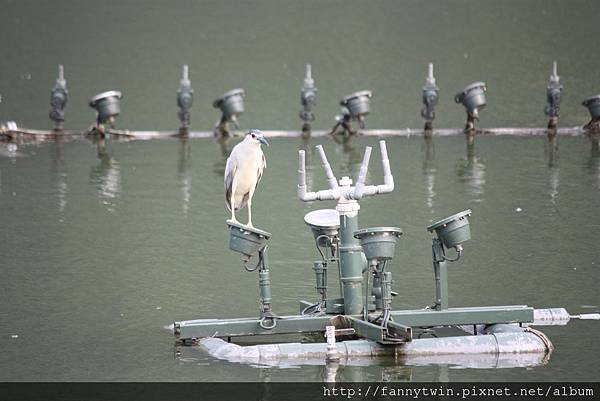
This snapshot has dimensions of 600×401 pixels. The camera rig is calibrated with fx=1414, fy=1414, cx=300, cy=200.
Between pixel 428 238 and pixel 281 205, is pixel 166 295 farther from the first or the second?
pixel 281 205

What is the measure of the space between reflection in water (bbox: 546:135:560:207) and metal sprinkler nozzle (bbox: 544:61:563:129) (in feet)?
1.73

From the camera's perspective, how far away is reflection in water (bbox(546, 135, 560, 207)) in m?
19.1

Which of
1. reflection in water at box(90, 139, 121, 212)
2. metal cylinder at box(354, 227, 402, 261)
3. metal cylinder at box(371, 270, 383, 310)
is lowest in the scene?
metal cylinder at box(371, 270, 383, 310)

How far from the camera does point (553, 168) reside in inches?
840

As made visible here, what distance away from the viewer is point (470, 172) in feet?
69.1

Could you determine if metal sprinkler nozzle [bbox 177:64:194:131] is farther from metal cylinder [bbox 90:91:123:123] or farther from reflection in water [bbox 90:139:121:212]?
reflection in water [bbox 90:139:121:212]

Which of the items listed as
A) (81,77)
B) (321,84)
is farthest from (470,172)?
(81,77)

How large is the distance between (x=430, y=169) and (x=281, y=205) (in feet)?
12.2

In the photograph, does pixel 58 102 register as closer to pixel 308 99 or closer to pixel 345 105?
pixel 308 99

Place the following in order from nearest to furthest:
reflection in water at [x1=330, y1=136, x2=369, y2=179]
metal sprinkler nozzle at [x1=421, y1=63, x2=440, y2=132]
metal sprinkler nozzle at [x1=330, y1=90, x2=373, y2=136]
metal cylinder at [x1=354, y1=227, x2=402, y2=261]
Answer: metal cylinder at [x1=354, y1=227, x2=402, y2=261] < reflection in water at [x1=330, y1=136, x2=369, y2=179] < metal sprinkler nozzle at [x1=330, y1=90, x2=373, y2=136] < metal sprinkler nozzle at [x1=421, y1=63, x2=440, y2=132]

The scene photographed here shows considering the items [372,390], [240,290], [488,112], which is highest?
[488,112]

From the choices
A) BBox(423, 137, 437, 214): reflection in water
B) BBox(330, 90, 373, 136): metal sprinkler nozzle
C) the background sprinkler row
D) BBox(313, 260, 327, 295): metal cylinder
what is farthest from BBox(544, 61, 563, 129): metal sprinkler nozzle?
BBox(313, 260, 327, 295): metal cylinder

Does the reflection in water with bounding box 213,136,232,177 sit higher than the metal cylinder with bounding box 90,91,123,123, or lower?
lower

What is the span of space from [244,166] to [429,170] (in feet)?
29.2
